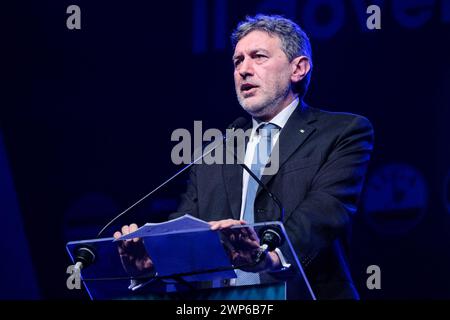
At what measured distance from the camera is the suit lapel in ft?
8.52

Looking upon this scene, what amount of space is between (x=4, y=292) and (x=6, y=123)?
0.85 meters

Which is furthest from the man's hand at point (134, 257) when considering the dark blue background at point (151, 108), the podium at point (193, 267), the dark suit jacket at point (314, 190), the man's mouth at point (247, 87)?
the dark blue background at point (151, 108)

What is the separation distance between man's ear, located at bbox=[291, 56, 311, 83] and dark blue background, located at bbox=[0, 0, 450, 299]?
1.36 ft

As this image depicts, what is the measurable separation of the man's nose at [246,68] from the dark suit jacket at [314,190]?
246 mm

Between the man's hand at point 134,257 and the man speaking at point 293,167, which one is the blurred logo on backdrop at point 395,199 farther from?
A: the man's hand at point 134,257

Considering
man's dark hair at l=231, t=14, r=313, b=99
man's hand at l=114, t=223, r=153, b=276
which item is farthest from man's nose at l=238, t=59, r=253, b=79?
man's hand at l=114, t=223, r=153, b=276

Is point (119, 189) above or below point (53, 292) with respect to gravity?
above

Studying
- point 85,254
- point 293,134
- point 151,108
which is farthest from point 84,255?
point 151,108

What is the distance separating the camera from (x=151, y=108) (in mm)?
3609

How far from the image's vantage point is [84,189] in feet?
12.0

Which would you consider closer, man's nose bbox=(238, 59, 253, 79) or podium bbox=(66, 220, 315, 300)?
podium bbox=(66, 220, 315, 300)

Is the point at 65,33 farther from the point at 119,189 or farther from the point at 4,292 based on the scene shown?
the point at 4,292

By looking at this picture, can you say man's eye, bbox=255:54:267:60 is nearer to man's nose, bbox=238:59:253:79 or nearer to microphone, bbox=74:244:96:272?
man's nose, bbox=238:59:253:79
